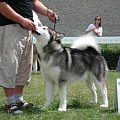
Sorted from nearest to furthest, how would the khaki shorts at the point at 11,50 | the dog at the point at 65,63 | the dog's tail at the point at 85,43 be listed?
1. the khaki shorts at the point at 11,50
2. the dog at the point at 65,63
3. the dog's tail at the point at 85,43

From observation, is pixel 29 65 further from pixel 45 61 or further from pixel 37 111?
pixel 37 111

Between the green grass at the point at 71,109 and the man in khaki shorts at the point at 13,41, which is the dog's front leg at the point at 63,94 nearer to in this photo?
the green grass at the point at 71,109

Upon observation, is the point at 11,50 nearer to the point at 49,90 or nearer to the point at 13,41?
the point at 13,41

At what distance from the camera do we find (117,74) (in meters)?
10.1

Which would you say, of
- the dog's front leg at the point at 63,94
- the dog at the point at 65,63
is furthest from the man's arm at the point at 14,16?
the dog's front leg at the point at 63,94

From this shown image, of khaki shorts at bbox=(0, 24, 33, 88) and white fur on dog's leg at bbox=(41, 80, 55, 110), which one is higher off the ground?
khaki shorts at bbox=(0, 24, 33, 88)

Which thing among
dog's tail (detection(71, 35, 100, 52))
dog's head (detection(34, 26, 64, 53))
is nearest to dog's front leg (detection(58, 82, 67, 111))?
dog's head (detection(34, 26, 64, 53))

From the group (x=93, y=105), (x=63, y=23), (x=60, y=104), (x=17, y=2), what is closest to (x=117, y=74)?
(x=93, y=105)

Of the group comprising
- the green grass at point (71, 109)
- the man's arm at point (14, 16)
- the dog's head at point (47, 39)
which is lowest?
the green grass at point (71, 109)

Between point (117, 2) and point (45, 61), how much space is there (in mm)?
11234

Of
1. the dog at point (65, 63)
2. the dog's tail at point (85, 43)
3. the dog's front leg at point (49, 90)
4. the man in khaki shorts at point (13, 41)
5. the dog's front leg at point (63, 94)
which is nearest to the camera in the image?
the man in khaki shorts at point (13, 41)

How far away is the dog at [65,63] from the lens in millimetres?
5746

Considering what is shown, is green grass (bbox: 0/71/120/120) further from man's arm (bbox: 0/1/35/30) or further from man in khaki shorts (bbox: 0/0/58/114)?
man's arm (bbox: 0/1/35/30)

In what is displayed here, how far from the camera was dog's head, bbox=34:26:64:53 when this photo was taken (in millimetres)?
5621
